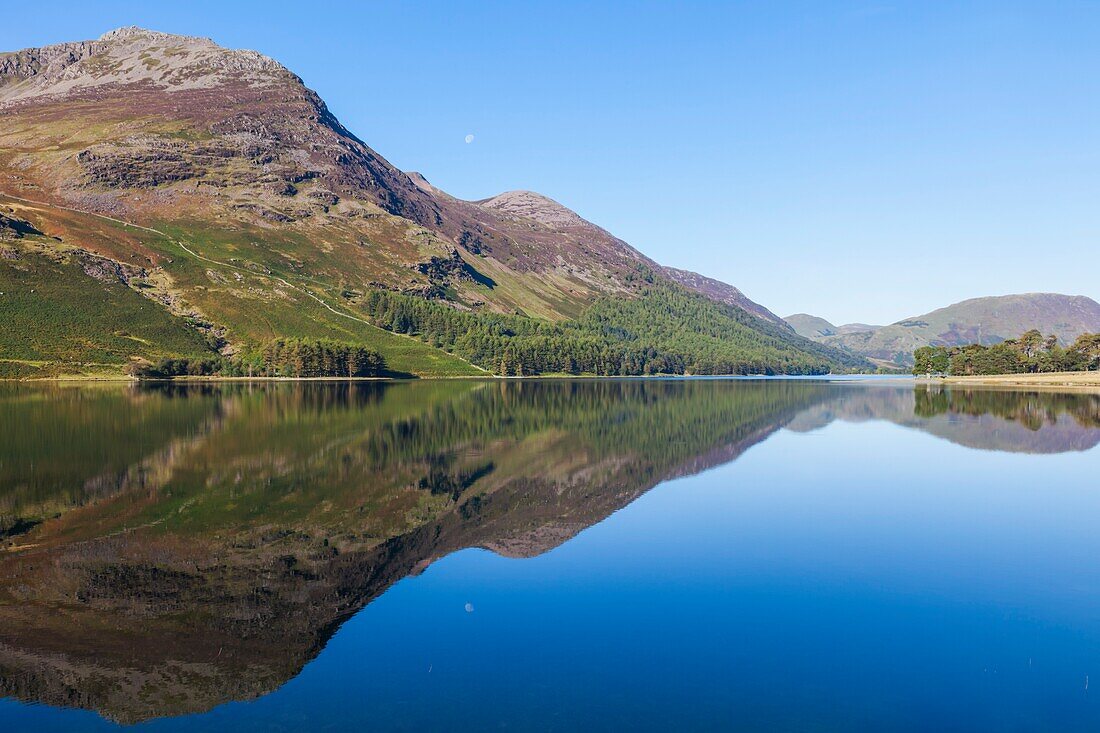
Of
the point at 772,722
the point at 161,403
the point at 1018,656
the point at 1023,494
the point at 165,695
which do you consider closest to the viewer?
the point at 772,722

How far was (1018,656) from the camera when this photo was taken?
1916 cm

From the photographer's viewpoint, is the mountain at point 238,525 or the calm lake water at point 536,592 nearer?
the calm lake water at point 536,592

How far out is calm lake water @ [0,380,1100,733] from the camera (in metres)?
16.5

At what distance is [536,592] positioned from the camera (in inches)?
971

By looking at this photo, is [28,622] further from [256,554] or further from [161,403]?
[161,403]

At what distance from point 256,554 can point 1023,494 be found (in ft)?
143

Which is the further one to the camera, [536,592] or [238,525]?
[238,525]

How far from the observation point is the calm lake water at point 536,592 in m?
16.5

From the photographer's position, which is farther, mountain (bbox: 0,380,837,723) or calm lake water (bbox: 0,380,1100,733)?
mountain (bbox: 0,380,837,723)

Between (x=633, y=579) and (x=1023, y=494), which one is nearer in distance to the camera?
(x=633, y=579)

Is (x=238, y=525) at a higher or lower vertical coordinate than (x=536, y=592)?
higher

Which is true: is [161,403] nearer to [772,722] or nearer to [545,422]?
[545,422]

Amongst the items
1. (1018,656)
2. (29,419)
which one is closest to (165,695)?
(1018,656)

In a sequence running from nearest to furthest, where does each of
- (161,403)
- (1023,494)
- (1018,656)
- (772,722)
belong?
(772,722) → (1018,656) → (1023,494) → (161,403)
